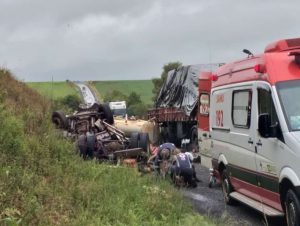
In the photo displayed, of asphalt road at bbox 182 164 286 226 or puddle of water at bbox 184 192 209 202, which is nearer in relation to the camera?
asphalt road at bbox 182 164 286 226

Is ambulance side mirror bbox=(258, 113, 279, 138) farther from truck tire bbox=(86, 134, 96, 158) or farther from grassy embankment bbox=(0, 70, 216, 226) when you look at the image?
truck tire bbox=(86, 134, 96, 158)

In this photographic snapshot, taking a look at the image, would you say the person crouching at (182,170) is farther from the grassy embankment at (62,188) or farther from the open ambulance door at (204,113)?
the grassy embankment at (62,188)

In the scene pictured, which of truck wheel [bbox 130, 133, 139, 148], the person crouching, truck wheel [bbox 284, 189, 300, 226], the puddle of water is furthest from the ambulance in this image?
truck wheel [bbox 130, 133, 139, 148]

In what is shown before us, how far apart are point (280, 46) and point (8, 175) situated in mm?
4431

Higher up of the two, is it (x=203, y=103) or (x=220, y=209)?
(x=203, y=103)

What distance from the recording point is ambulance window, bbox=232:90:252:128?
9180 millimetres

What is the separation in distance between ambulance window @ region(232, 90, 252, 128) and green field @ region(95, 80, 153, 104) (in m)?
45.2

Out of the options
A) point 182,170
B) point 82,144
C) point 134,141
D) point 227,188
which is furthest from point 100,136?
point 227,188

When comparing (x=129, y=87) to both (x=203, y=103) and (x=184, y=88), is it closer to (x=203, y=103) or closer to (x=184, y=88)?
(x=184, y=88)

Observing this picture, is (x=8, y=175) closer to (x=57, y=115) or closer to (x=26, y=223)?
(x=26, y=223)

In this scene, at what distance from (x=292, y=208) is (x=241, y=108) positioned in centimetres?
243

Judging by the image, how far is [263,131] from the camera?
779cm

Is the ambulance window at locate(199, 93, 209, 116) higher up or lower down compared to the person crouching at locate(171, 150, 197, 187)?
higher up

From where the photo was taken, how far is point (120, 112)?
3738 centimetres
